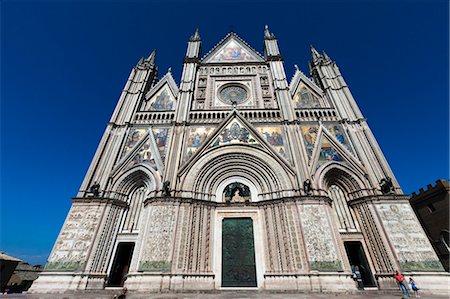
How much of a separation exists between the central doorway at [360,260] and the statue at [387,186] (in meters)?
3.52

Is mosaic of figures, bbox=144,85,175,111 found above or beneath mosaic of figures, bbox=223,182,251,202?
above

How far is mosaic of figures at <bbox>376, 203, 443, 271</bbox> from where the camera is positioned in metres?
10.3

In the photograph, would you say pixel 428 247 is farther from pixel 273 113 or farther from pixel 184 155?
pixel 184 155

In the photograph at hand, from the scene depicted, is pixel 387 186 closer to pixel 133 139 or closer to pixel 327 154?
pixel 327 154

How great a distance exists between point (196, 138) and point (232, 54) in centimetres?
1264

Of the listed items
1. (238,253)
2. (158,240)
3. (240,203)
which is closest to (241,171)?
(240,203)

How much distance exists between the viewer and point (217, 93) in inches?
760

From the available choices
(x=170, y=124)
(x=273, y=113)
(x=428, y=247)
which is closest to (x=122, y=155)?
(x=170, y=124)

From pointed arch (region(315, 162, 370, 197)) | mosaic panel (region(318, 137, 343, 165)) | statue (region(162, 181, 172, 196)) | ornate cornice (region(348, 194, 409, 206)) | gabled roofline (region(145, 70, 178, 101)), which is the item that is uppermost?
gabled roofline (region(145, 70, 178, 101))

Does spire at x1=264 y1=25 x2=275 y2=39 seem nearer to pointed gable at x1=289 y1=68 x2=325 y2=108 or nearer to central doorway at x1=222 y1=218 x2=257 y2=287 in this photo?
pointed gable at x1=289 y1=68 x2=325 y2=108

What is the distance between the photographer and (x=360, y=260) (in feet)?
40.7

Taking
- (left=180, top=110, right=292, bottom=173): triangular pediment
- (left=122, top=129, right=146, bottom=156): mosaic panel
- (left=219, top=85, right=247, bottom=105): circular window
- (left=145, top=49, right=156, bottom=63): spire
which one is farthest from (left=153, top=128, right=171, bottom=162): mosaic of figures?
(left=145, top=49, right=156, bottom=63): spire

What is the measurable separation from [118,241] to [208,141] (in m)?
8.44

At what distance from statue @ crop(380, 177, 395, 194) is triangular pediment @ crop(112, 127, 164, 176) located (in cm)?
1381
